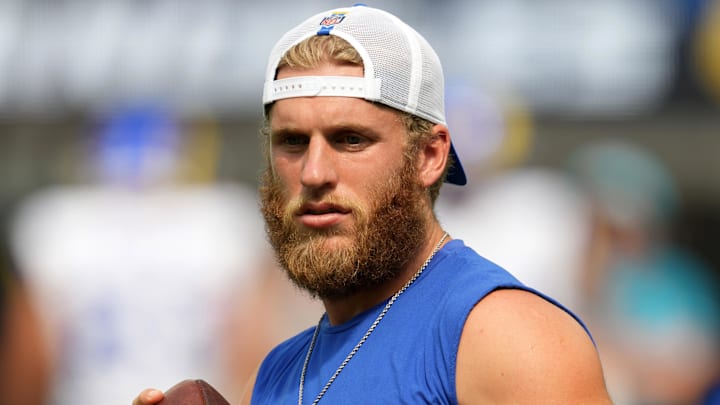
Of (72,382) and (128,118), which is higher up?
(128,118)

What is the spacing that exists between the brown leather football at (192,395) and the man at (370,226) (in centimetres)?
5

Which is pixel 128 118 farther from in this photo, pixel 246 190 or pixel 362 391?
pixel 362 391

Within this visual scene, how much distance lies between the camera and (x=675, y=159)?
9.90 meters

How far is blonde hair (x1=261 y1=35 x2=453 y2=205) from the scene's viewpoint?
2.98 m

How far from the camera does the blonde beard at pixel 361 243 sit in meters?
2.90

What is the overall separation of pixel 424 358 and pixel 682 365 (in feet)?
22.5

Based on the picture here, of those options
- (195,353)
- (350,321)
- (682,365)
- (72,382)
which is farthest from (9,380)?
(350,321)

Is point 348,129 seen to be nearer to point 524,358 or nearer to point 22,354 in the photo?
point 524,358

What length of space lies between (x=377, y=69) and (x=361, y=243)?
1.41 feet

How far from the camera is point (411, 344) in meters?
2.66

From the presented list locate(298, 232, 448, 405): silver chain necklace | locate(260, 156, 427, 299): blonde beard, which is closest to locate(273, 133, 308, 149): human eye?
locate(260, 156, 427, 299): blonde beard

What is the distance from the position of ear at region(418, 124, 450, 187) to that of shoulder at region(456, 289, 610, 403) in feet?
1.94

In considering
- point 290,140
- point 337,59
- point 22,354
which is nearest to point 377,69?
point 337,59

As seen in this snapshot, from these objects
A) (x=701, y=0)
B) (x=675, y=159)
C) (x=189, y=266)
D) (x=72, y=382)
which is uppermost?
(x=701, y=0)
